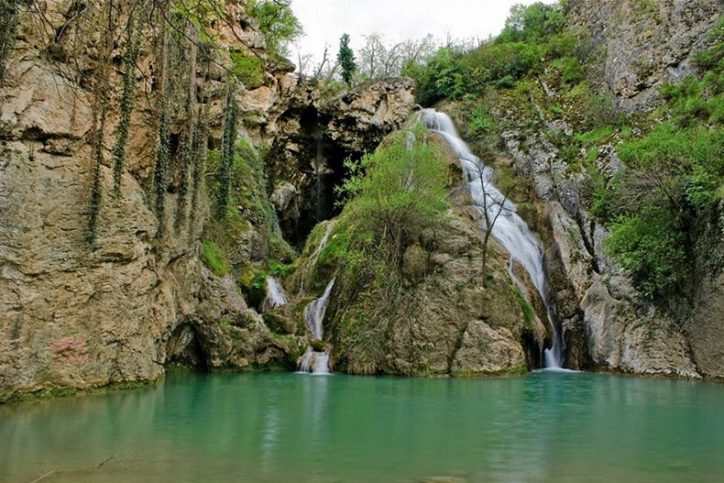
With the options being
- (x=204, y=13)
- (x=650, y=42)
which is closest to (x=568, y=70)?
(x=650, y=42)

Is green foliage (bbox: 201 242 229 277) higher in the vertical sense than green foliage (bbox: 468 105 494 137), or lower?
lower

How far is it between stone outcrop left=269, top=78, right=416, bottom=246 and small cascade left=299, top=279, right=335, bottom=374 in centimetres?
1321

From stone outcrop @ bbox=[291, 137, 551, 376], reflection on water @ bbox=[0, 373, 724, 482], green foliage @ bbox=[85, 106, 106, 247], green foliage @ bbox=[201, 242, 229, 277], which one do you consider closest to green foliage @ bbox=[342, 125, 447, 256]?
stone outcrop @ bbox=[291, 137, 551, 376]

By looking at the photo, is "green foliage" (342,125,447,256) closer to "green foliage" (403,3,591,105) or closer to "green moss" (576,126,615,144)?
"green moss" (576,126,615,144)

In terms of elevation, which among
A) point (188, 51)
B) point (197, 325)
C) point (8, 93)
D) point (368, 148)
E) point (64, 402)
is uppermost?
point (368, 148)

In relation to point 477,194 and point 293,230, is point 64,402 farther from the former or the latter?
point 293,230

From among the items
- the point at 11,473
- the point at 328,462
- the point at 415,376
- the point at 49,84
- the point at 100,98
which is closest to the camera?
the point at 11,473

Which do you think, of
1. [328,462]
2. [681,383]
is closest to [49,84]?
[328,462]

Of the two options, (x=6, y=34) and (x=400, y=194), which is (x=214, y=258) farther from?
(x=6, y=34)

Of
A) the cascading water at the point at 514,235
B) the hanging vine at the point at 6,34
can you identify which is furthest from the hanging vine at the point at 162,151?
the cascading water at the point at 514,235

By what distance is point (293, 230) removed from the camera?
4006 cm

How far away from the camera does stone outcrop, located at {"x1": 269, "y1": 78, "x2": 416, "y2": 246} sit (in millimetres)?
38562

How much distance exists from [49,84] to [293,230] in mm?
25496

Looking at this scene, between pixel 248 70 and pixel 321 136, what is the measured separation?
289 inches
